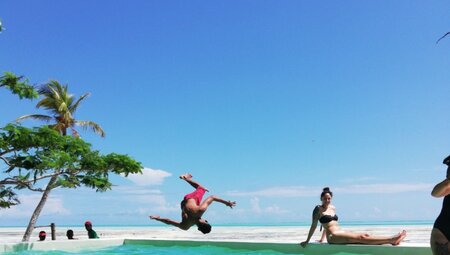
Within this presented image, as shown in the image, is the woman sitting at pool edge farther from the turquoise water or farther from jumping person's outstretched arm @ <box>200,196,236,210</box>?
jumping person's outstretched arm @ <box>200,196,236,210</box>

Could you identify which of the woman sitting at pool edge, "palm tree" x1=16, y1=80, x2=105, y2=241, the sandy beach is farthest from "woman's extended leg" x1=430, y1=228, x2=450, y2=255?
"palm tree" x1=16, y1=80, x2=105, y2=241

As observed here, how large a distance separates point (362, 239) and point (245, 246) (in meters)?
3.64

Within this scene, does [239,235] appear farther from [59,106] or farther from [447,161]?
[447,161]

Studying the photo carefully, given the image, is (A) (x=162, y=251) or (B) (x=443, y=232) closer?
(B) (x=443, y=232)

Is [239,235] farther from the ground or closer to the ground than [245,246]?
farther from the ground

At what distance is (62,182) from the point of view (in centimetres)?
1981

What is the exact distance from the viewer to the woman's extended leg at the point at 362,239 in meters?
11.9

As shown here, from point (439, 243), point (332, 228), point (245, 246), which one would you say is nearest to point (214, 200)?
point (332, 228)

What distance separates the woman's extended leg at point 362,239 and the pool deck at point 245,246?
0.17 m

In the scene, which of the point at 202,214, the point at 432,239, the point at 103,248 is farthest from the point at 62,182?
the point at 432,239

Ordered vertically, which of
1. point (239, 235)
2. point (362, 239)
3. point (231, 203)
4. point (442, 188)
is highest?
point (239, 235)

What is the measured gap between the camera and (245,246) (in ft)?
48.1

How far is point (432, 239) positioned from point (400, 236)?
674 centimetres

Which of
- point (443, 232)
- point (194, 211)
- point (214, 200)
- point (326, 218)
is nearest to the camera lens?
point (443, 232)
